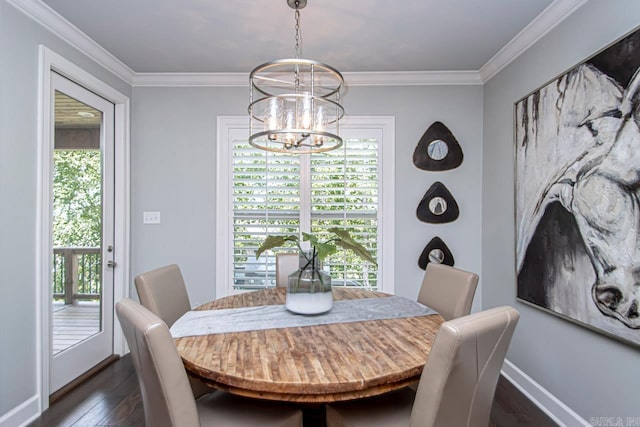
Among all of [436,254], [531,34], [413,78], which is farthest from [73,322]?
[531,34]

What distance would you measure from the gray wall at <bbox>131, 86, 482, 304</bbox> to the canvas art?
29.9 inches

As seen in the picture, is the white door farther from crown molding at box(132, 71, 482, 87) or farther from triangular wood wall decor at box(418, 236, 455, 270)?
triangular wood wall decor at box(418, 236, 455, 270)

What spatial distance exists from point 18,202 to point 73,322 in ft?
3.46

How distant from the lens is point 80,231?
2.63 m

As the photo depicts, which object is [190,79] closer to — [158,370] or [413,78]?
[413,78]

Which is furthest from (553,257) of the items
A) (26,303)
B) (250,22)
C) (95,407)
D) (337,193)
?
(26,303)

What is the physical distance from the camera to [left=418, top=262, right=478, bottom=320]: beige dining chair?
1.83 m

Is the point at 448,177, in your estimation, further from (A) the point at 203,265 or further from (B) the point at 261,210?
(A) the point at 203,265

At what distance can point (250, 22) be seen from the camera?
2.29m

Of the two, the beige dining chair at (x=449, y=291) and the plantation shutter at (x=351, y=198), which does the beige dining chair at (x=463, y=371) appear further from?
the plantation shutter at (x=351, y=198)

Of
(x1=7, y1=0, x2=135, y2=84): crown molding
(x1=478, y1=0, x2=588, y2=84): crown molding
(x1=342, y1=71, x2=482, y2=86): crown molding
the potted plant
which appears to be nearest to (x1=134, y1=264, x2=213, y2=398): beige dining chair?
the potted plant

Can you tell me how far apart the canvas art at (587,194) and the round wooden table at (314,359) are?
3.08 ft

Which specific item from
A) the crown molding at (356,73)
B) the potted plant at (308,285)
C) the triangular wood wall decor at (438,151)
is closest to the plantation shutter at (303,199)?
the triangular wood wall decor at (438,151)

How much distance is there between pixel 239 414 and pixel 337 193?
2176 mm
